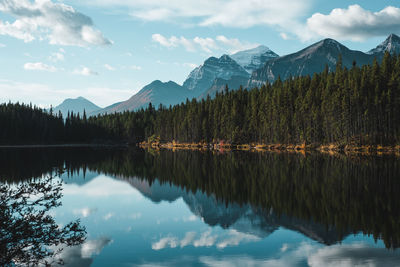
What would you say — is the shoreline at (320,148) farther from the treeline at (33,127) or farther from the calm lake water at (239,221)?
the treeline at (33,127)

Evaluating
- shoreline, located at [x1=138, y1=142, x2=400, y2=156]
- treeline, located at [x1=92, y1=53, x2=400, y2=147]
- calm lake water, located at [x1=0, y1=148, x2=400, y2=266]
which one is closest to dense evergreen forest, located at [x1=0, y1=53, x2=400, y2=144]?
treeline, located at [x1=92, y1=53, x2=400, y2=147]

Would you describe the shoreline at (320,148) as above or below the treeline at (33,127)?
below

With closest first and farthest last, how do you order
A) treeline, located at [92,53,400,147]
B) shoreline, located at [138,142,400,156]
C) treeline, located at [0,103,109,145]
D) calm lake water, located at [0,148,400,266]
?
1. calm lake water, located at [0,148,400,266]
2. shoreline, located at [138,142,400,156]
3. treeline, located at [92,53,400,147]
4. treeline, located at [0,103,109,145]

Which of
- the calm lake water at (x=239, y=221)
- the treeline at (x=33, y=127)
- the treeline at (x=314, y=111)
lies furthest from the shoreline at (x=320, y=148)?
the treeline at (x=33, y=127)

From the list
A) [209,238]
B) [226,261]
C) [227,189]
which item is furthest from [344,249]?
[227,189]

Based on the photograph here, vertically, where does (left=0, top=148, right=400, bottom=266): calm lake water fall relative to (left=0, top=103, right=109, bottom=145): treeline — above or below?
below

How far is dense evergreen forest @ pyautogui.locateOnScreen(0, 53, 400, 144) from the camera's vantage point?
8194 cm

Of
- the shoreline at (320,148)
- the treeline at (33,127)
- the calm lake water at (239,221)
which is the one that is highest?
the treeline at (33,127)

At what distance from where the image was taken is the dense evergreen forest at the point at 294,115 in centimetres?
8194

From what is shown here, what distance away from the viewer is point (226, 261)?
13.0 m

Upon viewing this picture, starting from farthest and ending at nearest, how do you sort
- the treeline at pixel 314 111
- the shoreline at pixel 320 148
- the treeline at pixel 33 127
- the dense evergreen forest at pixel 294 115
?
the treeline at pixel 33 127 → the dense evergreen forest at pixel 294 115 → the treeline at pixel 314 111 → the shoreline at pixel 320 148

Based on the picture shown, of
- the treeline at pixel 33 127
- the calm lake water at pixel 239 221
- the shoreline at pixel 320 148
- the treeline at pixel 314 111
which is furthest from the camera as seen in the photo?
the treeline at pixel 33 127

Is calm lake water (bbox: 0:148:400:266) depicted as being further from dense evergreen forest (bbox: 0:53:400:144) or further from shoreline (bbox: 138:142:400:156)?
dense evergreen forest (bbox: 0:53:400:144)

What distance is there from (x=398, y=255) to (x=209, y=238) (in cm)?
813
